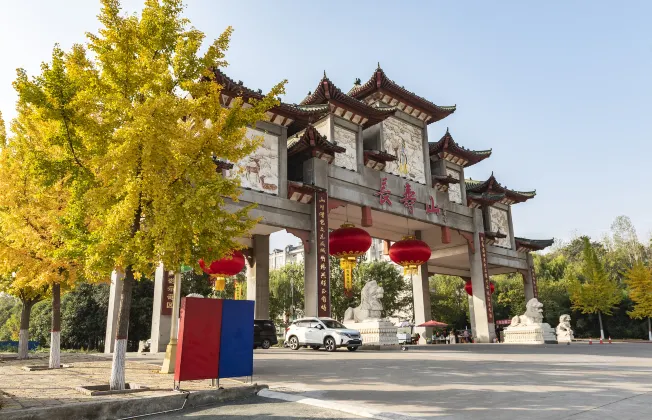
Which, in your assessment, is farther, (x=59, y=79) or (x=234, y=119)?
(x=234, y=119)

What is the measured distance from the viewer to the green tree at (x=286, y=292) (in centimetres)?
4719

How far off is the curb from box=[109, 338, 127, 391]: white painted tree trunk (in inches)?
47.4

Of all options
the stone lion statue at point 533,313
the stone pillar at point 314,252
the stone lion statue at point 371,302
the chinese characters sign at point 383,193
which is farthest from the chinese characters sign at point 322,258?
the stone lion statue at point 533,313

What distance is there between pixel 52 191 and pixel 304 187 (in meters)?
11.2

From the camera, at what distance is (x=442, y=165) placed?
27.9 meters

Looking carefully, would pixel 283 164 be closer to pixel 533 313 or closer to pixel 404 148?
pixel 404 148

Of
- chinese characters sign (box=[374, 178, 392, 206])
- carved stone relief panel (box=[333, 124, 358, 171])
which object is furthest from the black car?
carved stone relief panel (box=[333, 124, 358, 171])

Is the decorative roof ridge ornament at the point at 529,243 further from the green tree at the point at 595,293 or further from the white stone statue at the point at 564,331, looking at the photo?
the green tree at the point at 595,293

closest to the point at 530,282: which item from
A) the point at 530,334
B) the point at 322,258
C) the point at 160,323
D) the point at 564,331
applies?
the point at 564,331

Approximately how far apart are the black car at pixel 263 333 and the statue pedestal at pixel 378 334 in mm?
4508

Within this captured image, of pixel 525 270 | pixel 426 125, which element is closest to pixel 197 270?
pixel 426 125

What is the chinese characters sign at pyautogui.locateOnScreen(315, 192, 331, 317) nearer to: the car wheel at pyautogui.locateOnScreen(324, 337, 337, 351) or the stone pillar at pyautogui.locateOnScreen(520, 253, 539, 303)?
the car wheel at pyautogui.locateOnScreen(324, 337, 337, 351)

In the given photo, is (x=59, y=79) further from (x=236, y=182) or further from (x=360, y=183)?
(x=360, y=183)

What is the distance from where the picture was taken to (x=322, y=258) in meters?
20.3
